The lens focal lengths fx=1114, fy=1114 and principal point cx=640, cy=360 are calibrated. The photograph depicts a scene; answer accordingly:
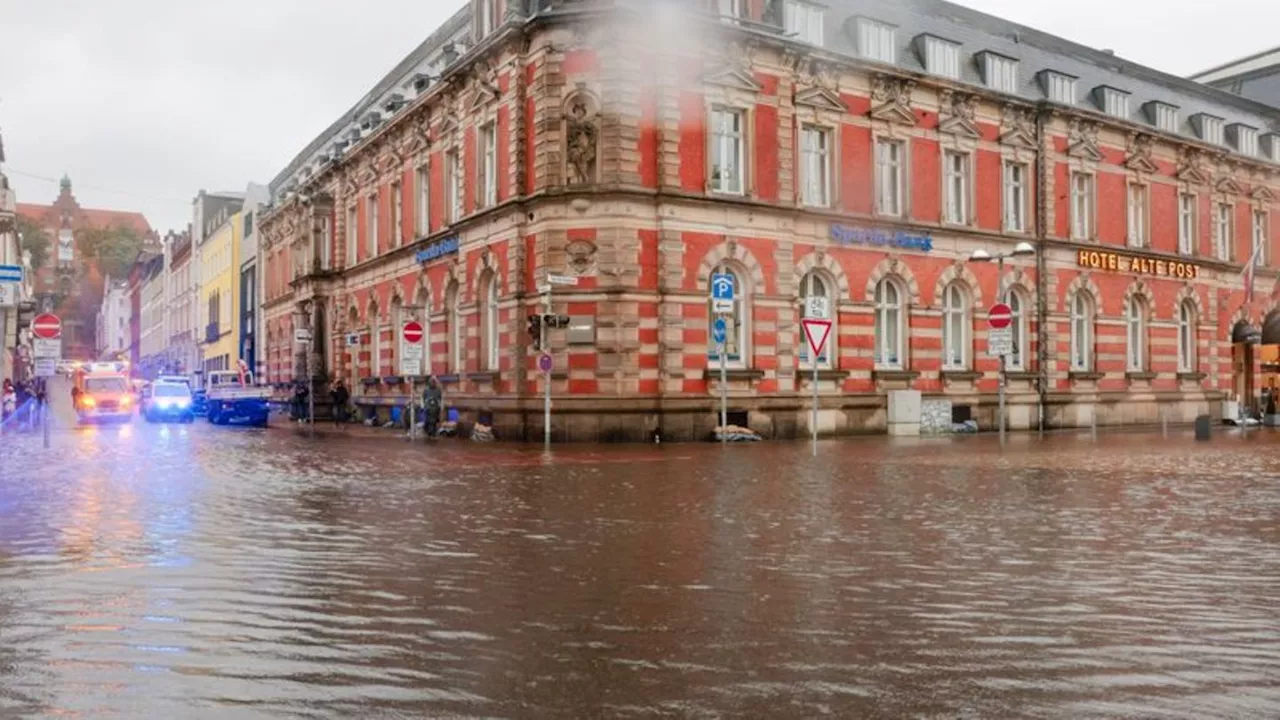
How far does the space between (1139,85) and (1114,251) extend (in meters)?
7.82

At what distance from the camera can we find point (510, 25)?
29.1 m

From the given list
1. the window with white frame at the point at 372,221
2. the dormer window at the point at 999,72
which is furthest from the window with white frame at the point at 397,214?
the dormer window at the point at 999,72

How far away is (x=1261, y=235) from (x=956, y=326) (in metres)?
19.0

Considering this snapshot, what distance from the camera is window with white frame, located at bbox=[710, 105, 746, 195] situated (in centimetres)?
2969

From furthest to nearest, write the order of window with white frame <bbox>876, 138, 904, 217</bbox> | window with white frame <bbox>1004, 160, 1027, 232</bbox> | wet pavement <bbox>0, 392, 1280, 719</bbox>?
window with white frame <bbox>1004, 160, 1027, 232</bbox> → window with white frame <bbox>876, 138, 904, 217</bbox> → wet pavement <bbox>0, 392, 1280, 719</bbox>

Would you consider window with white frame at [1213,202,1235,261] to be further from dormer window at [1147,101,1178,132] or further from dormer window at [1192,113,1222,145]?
dormer window at [1147,101,1178,132]

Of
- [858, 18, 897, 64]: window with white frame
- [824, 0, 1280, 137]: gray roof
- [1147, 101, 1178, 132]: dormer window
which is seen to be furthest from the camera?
[1147, 101, 1178, 132]: dormer window

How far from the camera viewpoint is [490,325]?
3244 centimetres

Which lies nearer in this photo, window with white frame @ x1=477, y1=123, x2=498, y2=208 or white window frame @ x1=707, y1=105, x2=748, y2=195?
white window frame @ x1=707, y1=105, x2=748, y2=195

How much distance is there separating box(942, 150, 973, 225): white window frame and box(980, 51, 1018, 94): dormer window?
8.58 ft

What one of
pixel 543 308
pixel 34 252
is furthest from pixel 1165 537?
pixel 34 252

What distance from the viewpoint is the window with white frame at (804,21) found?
3108 centimetres

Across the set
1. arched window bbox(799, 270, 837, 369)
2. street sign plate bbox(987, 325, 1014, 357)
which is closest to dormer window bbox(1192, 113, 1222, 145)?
arched window bbox(799, 270, 837, 369)

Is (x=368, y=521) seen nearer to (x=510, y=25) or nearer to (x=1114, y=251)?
(x=510, y=25)
